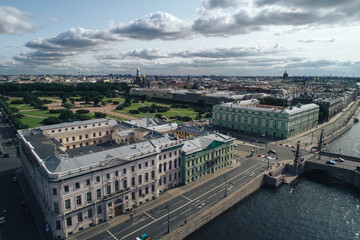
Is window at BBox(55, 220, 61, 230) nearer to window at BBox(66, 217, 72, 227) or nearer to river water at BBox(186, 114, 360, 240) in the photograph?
window at BBox(66, 217, 72, 227)

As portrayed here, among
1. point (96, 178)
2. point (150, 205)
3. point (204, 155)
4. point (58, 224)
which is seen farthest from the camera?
point (204, 155)

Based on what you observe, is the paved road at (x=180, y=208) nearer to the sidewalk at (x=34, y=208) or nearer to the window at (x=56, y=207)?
the window at (x=56, y=207)

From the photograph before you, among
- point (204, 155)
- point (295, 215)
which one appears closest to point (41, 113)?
point (204, 155)

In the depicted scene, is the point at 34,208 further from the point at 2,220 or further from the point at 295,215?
the point at 295,215

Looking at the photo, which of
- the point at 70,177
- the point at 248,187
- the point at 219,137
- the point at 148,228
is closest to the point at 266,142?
the point at 219,137

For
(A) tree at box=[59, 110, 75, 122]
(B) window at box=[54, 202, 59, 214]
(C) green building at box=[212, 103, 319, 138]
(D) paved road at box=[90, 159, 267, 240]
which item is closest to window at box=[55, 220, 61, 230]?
(B) window at box=[54, 202, 59, 214]

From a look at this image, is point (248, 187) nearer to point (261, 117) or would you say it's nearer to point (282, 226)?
point (282, 226)

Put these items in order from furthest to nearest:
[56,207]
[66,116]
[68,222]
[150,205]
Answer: [66,116] < [150,205] < [68,222] < [56,207]
